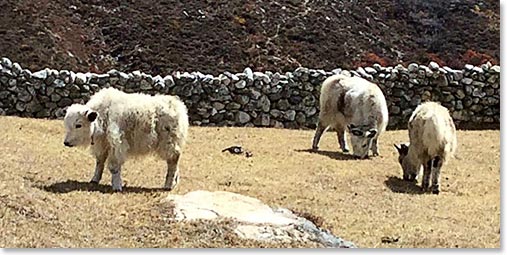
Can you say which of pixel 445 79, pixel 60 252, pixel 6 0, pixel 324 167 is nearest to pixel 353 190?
pixel 324 167

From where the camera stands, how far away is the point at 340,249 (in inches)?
310

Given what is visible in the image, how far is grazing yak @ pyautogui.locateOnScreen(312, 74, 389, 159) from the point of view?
14445 mm

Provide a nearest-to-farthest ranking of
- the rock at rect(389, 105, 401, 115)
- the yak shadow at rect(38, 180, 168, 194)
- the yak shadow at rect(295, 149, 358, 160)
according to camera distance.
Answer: the yak shadow at rect(38, 180, 168, 194)
the yak shadow at rect(295, 149, 358, 160)
the rock at rect(389, 105, 401, 115)

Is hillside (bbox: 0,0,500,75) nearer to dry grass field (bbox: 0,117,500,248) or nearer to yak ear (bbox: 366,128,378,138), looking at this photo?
dry grass field (bbox: 0,117,500,248)

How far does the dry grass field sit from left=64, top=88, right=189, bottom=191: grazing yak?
1.38 feet

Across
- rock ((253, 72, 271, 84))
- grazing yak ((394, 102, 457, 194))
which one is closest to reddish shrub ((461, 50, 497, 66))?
rock ((253, 72, 271, 84))

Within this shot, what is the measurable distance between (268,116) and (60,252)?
11263 millimetres

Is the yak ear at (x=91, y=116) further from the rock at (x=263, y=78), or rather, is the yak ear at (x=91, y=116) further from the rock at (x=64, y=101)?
the rock at (x=263, y=78)

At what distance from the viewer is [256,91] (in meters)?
18.4

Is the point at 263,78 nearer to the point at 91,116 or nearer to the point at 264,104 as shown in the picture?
the point at 264,104

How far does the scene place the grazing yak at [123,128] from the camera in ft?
33.3

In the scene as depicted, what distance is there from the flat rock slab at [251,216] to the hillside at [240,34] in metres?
11.9

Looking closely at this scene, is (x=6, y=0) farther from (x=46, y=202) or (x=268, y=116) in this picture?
(x=46, y=202)

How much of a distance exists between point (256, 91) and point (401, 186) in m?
6.89
